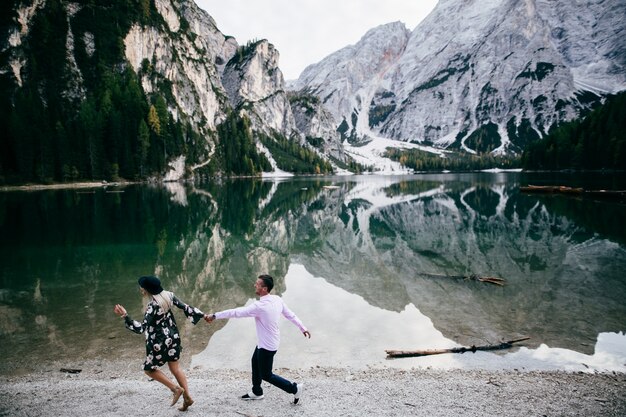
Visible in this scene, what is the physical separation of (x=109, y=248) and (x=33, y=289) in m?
10.3

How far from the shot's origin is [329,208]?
60.3 m

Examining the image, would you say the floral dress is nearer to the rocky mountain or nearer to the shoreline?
the shoreline

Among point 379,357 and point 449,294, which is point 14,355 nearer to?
point 379,357

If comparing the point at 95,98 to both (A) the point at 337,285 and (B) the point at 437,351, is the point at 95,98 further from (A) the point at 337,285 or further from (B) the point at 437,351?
(B) the point at 437,351

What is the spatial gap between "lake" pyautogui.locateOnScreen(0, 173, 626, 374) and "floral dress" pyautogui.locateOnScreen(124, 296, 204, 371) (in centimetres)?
450

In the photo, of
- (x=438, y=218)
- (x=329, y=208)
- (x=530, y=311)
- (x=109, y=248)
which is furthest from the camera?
(x=329, y=208)

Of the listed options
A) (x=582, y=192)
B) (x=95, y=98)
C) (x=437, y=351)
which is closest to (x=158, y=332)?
(x=437, y=351)

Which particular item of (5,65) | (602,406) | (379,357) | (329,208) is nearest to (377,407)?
(379,357)

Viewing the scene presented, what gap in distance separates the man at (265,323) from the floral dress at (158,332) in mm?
928

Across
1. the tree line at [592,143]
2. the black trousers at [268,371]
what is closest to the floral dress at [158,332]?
the black trousers at [268,371]

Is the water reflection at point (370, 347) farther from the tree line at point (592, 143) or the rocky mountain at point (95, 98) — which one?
the tree line at point (592, 143)

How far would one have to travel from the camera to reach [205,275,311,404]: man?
8.06 meters

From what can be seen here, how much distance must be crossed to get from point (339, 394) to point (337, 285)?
12541mm

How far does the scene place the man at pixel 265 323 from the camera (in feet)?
26.5
